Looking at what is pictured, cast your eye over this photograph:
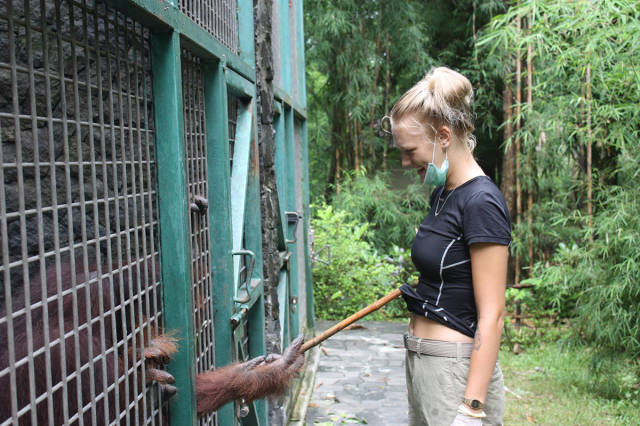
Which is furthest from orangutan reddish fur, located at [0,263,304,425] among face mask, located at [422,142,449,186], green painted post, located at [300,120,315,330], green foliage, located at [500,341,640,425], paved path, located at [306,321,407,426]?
green painted post, located at [300,120,315,330]

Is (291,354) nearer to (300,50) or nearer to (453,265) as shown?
(453,265)

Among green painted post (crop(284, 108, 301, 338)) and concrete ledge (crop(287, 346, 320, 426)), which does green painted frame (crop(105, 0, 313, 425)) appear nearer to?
green painted post (crop(284, 108, 301, 338))

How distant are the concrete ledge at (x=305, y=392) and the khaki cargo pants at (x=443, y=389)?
2.29 meters

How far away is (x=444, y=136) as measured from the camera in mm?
1965

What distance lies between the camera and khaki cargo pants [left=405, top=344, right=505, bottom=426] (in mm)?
1913

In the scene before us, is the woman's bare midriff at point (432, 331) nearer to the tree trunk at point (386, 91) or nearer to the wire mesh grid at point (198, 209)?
the wire mesh grid at point (198, 209)

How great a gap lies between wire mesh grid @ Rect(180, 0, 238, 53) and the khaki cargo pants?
135 centimetres

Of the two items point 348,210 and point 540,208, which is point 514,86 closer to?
point 540,208

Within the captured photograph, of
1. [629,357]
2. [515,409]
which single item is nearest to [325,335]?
[515,409]

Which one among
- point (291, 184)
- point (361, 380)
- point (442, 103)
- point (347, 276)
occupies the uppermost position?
point (442, 103)

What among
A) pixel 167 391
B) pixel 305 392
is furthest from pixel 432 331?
pixel 305 392

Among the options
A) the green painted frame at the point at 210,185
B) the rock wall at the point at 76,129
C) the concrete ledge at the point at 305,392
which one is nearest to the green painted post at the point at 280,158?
the green painted frame at the point at 210,185

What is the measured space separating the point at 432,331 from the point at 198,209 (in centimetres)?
89

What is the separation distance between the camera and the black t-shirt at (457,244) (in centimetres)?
183
